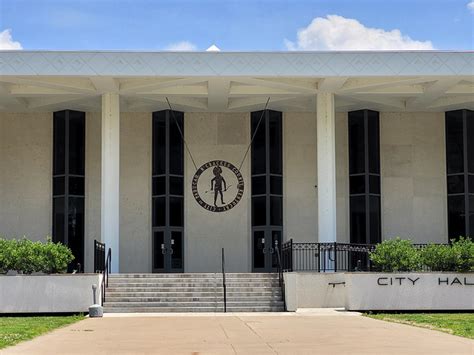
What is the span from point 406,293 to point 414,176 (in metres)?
11.8

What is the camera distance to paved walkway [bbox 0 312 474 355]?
12680 mm

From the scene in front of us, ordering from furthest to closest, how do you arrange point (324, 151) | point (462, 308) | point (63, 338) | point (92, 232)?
point (92, 232), point (324, 151), point (462, 308), point (63, 338)

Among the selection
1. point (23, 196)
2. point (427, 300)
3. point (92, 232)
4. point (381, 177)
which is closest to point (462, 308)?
point (427, 300)

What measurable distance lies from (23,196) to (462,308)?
19.5m

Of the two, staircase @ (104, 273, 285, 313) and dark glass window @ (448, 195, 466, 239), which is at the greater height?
dark glass window @ (448, 195, 466, 239)

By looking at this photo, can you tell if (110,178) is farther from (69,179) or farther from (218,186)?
(218,186)

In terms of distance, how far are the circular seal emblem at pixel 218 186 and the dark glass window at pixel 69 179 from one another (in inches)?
198

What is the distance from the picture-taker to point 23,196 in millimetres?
34562

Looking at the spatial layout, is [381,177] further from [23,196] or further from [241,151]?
[23,196]

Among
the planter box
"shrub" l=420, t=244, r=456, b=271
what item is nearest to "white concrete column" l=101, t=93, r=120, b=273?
the planter box

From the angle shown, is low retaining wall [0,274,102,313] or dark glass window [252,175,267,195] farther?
dark glass window [252,175,267,195]

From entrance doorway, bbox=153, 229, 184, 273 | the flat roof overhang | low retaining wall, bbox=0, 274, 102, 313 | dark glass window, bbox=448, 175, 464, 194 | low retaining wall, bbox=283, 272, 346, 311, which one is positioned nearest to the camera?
low retaining wall, bbox=0, 274, 102, 313

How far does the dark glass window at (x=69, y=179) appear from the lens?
33.9 metres

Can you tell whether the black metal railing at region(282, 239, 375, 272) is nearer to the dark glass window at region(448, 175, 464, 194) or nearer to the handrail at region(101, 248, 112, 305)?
the handrail at region(101, 248, 112, 305)
